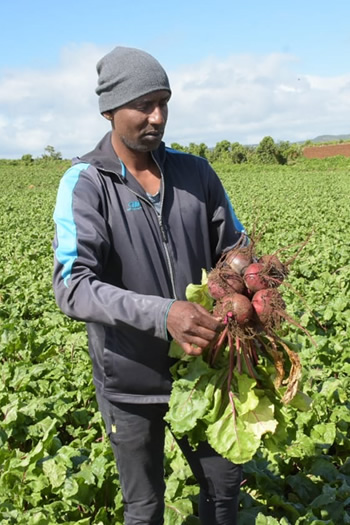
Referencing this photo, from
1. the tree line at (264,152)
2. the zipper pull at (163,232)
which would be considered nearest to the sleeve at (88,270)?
the zipper pull at (163,232)

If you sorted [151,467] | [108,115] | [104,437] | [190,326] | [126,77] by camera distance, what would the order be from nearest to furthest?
[190,326] → [126,77] → [108,115] → [151,467] → [104,437]

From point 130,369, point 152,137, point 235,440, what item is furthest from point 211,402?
point 152,137

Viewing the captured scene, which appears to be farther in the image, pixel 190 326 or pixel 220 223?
pixel 220 223

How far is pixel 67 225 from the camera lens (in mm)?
2066

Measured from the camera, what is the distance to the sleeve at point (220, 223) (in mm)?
2439

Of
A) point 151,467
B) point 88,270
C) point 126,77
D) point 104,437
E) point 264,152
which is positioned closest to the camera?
point 88,270

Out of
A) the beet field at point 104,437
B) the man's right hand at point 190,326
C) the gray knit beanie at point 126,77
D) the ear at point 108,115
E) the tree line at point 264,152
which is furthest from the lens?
the tree line at point 264,152

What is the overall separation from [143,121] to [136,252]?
0.50 meters

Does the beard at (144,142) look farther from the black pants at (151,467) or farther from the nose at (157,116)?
the black pants at (151,467)

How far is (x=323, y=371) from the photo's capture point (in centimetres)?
468

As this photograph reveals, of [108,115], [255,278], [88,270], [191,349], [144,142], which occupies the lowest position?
[191,349]

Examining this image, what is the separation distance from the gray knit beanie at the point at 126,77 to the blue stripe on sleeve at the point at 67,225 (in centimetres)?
29

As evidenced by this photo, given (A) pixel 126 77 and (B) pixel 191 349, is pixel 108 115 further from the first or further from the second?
(B) pixel 191 349

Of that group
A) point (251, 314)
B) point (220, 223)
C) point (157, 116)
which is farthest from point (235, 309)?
point (157, 116)
